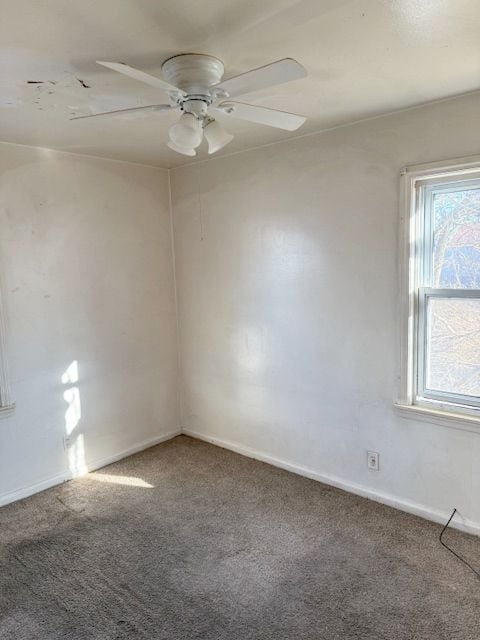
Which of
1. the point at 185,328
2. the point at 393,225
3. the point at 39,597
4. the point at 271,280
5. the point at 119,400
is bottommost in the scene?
the point at 39,597

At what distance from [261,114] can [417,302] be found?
1415 millimetres

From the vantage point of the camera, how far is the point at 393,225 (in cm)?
263

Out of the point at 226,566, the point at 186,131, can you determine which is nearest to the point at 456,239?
the point at 186,131

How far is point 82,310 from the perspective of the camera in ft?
10.9

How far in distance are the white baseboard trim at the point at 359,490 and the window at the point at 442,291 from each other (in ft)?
2.01

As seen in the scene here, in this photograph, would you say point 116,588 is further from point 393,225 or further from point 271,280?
point 393,225

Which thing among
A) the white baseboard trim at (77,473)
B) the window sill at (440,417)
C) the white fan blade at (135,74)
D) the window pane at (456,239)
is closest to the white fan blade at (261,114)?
the white fan blade at (135,74)

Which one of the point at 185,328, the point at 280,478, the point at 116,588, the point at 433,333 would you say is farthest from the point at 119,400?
the point at 433,333

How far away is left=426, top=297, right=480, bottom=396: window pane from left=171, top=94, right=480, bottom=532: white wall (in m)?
0.21

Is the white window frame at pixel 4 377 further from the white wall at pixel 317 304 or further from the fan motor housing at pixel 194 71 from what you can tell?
the fan motor housing at pixel 194 71

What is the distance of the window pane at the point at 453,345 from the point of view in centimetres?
250

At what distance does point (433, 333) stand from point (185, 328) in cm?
207

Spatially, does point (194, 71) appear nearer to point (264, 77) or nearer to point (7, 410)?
point (264, 77)

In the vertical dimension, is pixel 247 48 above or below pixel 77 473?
above
